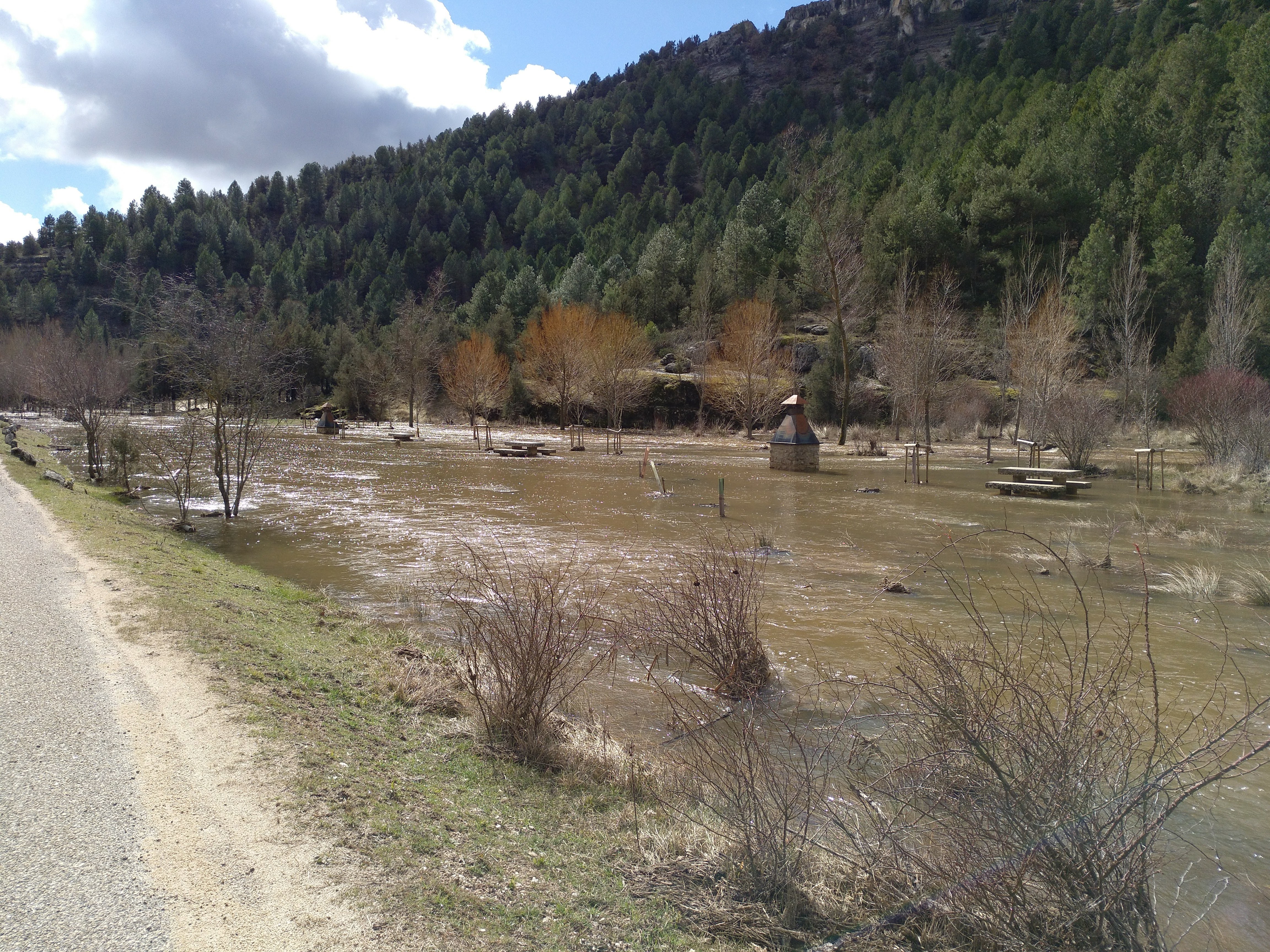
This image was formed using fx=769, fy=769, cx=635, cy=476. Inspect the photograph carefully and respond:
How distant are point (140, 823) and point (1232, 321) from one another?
4150 cm

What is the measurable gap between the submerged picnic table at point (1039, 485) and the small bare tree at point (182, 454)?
20141 mm

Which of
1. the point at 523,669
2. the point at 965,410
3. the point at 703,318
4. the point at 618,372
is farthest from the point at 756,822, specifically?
the point at 703,318

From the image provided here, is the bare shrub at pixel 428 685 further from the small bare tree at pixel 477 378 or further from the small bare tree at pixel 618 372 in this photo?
the small bare tree at pixel 477 378

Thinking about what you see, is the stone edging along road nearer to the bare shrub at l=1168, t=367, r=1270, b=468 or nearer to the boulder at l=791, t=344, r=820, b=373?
the bare shrub at l=1168, t=367, r=1270, b=468

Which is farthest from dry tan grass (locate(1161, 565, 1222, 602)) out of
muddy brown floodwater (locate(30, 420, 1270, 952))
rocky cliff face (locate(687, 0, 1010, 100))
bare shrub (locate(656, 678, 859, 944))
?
rocky cliff face (locate(687, 0, 1010, 100))

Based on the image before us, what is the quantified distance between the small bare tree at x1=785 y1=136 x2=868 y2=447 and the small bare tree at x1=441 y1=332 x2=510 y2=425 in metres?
24.4

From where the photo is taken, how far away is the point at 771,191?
7112 centimetres

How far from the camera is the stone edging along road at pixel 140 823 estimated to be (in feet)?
10.4

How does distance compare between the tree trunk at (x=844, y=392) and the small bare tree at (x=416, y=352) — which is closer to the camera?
the tree trunk at (x=844, y=392)

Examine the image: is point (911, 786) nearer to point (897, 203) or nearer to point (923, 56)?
point (897, 203)

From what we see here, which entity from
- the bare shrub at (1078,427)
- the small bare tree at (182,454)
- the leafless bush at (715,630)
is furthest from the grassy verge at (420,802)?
the bare shrub at (1078,427)

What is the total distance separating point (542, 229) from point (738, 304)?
67619 mm

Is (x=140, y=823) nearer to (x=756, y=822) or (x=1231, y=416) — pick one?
(x=756, y=822)

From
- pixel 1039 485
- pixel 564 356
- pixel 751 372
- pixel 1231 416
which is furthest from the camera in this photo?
pixel 564 356
